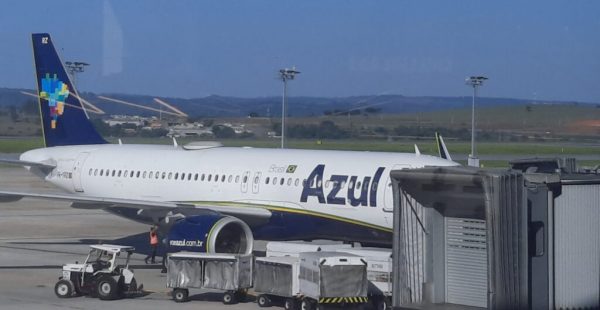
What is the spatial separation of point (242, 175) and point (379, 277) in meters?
8.35

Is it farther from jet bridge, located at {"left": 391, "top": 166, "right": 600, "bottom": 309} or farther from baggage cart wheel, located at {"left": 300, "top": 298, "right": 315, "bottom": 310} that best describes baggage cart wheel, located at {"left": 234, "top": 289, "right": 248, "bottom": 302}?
jet bridge, located at {"left": 391, "top": 166, "right": 600, "bottom": 309}

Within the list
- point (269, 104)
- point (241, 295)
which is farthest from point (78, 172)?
point (269, 104)

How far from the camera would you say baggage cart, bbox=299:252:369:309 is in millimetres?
18797

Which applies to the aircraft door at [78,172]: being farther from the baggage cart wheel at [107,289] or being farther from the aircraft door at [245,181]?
the baggage cart wheel at [107,289]

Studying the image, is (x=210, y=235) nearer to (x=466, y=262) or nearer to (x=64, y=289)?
(x=64, y=289)

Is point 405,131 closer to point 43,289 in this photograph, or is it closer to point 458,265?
point 43,289

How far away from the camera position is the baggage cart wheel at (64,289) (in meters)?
21.0

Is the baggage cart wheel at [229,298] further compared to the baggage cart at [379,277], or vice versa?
the baggage cart wheel at [229,298]

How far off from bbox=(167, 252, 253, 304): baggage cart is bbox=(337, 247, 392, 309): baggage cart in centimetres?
236

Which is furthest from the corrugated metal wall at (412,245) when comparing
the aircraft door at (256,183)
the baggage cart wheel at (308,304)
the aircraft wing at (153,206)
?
the aircraft door at (256,183)

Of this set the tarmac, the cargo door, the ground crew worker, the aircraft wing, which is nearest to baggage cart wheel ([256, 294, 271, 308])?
the tarmac

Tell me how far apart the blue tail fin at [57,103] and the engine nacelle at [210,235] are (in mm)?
10063

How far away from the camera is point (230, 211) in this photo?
87.4 ft

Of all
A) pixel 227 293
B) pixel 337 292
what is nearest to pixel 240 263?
pixel 227 293
